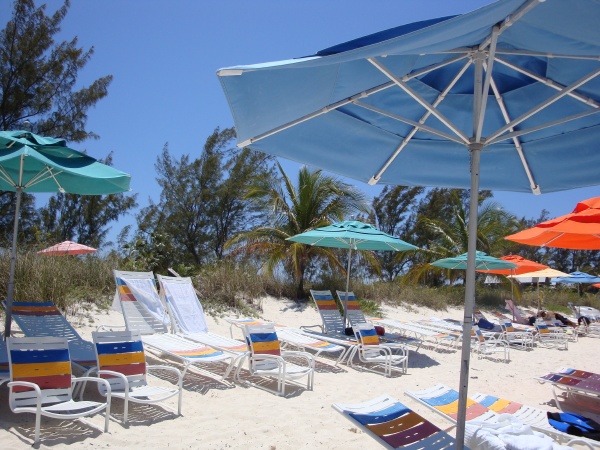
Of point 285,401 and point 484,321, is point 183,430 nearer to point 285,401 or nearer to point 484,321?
point 285,401

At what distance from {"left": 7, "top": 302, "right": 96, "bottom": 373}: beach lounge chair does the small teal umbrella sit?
4.73 metres

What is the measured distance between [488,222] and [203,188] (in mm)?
12806

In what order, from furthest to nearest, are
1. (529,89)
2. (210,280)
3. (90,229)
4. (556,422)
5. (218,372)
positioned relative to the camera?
(90,229), (210,280), (218,372), (556,422), (529,89)

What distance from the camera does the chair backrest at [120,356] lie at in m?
4.70

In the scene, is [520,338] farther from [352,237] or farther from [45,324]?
[45,324]

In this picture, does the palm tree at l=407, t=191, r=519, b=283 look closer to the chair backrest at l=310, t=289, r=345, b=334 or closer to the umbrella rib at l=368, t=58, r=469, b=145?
the chair backrest at l=310, t=289, r=345, b=334

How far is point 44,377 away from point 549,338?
12023mm

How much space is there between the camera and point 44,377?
4145mm

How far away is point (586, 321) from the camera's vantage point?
16078mm

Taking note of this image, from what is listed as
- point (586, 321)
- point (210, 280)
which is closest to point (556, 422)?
point (210, 280)

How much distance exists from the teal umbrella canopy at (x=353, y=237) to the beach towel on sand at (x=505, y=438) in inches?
225

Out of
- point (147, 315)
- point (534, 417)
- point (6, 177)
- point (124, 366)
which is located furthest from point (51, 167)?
point (534, 417)

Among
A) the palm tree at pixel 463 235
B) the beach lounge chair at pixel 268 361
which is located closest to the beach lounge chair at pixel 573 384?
the beach lounge chair at pixel 268 361

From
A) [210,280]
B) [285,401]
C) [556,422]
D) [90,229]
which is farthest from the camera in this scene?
[90,229]
